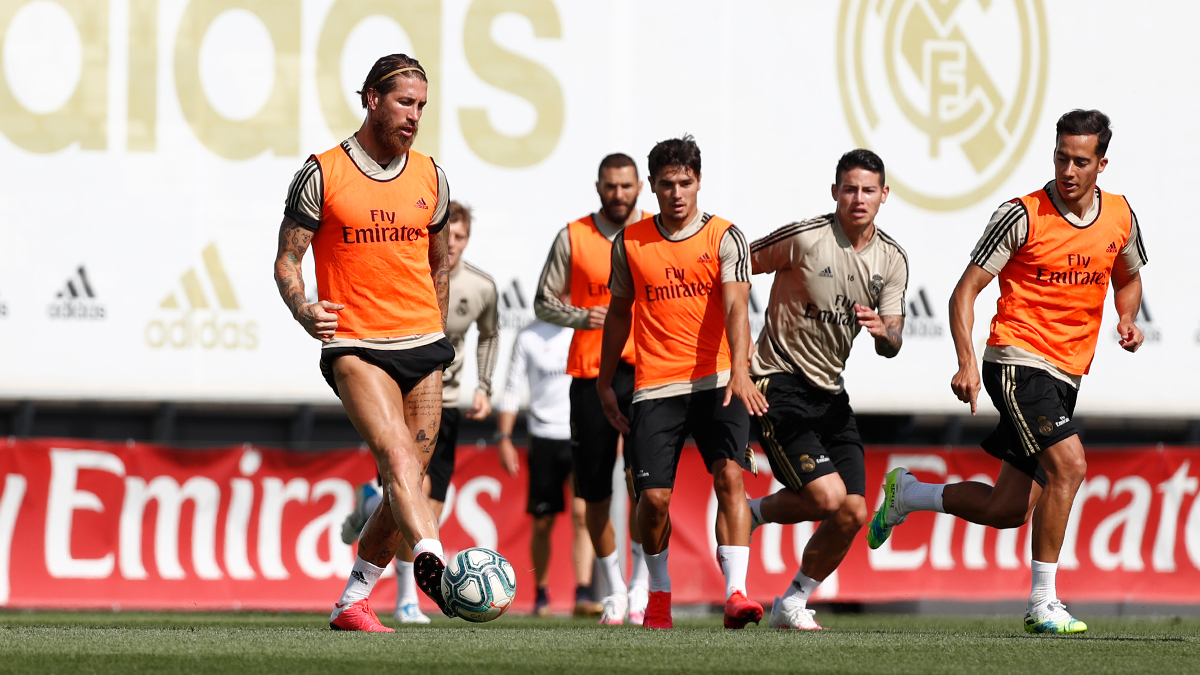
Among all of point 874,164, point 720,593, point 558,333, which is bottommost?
point 720,593

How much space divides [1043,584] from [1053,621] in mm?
160

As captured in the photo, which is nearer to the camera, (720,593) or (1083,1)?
(720,593)

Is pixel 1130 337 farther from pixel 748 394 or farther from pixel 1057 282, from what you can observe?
pixel 748 394

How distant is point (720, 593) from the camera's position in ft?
35.0

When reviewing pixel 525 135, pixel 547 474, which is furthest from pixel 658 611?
pixel 525 135

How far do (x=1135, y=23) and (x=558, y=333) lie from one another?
5601 millimetres

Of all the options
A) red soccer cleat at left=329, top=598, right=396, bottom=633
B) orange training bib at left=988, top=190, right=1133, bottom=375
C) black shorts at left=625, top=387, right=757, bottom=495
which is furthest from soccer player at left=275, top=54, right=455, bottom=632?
orange training bib at left=988, top=190, right=1133, bottom=375

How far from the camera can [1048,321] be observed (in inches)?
265

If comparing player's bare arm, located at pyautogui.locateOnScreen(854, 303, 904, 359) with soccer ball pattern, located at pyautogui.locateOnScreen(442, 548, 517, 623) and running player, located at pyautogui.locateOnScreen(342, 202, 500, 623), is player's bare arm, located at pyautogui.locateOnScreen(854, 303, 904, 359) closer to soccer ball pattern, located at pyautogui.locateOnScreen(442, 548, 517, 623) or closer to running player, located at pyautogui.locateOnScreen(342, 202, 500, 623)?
soccer ball pattern, located at pyautogui.locateOnScreen(442, 548, 517, 623)

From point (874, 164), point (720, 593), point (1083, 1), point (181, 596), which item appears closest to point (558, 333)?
point (720, 593)

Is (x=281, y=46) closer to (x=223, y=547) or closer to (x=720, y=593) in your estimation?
(x=223, y=547)

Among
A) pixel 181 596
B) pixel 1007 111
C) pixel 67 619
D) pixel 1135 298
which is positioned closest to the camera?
pixel 1135 298

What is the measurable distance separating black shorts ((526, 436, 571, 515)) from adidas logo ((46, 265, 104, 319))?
10.7 feet

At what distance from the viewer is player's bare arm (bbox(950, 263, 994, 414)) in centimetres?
651
